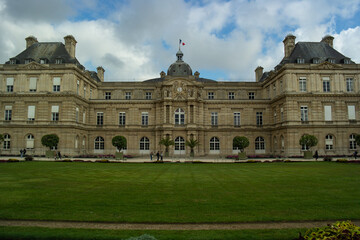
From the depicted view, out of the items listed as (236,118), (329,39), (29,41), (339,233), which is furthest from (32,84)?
(329,39)

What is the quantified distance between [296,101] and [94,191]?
40469mm

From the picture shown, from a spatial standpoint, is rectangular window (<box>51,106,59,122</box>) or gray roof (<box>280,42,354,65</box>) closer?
rectangular window (<box>51,106,59,122</box>)

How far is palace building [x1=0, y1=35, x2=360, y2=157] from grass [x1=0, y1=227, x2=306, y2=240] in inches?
1569

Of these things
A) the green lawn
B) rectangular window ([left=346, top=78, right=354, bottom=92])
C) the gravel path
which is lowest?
the gravel path

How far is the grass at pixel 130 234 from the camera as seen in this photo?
7645 mm

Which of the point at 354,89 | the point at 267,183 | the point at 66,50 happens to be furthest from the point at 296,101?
the point at 66,50

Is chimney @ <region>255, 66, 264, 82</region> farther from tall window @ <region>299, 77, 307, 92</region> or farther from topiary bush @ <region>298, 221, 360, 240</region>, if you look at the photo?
topiary bush @ <region>298, 221, 360, 240</region>

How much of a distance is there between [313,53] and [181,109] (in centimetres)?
2573

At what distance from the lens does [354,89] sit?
4700 centimetres

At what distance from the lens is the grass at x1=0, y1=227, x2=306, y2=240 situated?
25.1 ft

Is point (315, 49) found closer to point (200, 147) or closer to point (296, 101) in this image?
point (296, 101)

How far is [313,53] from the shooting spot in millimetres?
49531

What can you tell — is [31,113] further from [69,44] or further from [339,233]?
[339,233]

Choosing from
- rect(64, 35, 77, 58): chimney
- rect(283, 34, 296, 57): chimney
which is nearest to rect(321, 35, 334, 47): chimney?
rect(283, 34, 296, 57): chimney
